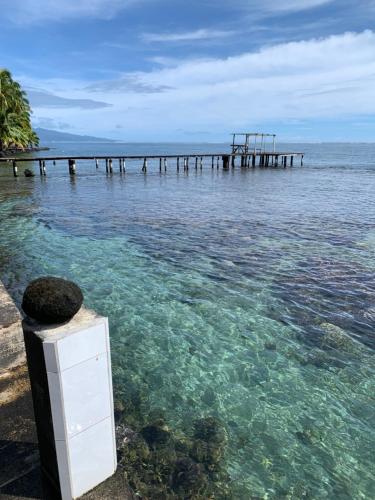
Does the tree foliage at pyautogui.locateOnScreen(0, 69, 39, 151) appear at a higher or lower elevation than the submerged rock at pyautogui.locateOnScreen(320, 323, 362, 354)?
higher

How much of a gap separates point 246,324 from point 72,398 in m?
6.11

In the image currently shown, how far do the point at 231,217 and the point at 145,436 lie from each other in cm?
1760

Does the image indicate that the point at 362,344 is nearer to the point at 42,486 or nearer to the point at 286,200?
the point at 42,486

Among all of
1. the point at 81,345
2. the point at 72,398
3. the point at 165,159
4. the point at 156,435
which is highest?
the point at 81,345

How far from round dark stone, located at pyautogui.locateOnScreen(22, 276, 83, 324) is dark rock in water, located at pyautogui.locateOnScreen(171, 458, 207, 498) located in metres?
2.78

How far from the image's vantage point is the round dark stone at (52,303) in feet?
9.78

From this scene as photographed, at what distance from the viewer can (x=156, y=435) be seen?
5301mm

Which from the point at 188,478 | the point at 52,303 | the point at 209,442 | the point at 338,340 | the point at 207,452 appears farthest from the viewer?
the point at 338,340

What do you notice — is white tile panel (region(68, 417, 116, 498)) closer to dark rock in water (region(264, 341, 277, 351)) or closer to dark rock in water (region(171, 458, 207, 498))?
dark rock in water (region(171, 458, 207, 498))

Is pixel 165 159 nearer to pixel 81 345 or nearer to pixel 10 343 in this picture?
pixel 10 343

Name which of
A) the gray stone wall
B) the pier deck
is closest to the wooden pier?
the pier deck

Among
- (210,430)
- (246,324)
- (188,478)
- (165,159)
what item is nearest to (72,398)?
(188,478)

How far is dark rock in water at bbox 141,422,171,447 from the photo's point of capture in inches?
202

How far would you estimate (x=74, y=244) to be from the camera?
15.4m
